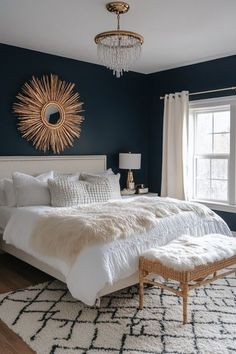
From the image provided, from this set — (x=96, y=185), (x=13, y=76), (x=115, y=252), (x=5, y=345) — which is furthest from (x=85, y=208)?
(x=13, y=76)

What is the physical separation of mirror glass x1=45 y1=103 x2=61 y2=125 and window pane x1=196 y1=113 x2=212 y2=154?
205 centimetres

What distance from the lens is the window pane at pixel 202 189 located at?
5.06 metres

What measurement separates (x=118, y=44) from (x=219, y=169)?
255 centimetres

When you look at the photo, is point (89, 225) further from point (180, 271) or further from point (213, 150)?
point (213, 150)

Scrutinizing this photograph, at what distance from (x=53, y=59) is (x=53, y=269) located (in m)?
2.75

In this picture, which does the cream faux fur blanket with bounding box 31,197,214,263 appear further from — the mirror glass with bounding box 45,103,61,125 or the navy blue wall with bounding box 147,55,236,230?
the navy blue wall with bounding box 147,55,236,230

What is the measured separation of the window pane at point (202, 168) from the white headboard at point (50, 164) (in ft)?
4.53

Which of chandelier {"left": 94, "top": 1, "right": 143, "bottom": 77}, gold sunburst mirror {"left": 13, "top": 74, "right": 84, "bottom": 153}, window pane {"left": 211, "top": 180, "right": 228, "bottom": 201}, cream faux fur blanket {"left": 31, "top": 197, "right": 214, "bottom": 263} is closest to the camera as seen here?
cream faux fur blanket {"left": 31, "top": 197, "right": 214, "bottom": 263}

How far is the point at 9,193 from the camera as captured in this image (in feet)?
12.5

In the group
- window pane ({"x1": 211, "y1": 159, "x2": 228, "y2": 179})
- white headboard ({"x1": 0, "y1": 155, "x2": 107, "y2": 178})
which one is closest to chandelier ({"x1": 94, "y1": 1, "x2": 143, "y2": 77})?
white headboard ({"x1": 0, "y1": 155, "x2": 107, "y2": 178})

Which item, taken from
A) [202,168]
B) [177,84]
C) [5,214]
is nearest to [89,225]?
[5,214]

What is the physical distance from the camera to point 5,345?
2.24 m

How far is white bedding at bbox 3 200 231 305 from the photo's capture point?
2547mm

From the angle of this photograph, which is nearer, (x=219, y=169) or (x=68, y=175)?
(x=68, y=175)
